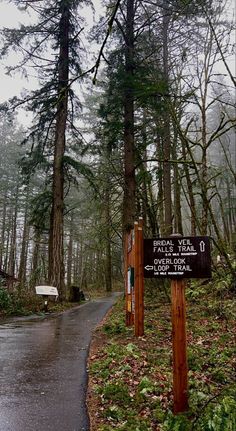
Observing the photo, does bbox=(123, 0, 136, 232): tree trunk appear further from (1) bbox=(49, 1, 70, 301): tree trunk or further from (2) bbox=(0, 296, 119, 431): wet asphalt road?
(2) bbox=(0, 296, 119, 431): wet asphalt road

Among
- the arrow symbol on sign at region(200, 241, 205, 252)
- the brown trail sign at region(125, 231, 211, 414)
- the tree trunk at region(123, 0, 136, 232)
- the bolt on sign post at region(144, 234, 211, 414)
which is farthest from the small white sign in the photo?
the arrow symbol on sign at region(200, 241, 205, 252)

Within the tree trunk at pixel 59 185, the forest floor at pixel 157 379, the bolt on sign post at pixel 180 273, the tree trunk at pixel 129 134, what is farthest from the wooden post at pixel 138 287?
the tree trunk at pixel 59 185

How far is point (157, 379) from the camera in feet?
14.8

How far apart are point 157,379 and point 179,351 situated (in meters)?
1.03

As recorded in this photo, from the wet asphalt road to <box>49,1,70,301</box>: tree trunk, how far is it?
19.7 ft

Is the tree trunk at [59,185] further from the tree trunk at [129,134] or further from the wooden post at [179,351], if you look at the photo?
the wooden post at [179,351]

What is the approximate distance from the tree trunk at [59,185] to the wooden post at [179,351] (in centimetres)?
1155

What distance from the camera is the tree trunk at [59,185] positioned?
49.0ft

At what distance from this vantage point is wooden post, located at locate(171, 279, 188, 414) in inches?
143

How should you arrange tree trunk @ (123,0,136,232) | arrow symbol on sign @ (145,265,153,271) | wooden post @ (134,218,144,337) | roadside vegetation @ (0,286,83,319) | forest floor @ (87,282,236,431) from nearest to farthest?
forest floor @ (87,282,236,431) < arrow symbol on sign @ (145,265,153,271) < wooden post @ (134,218,144,337) < tree trunk @ (123,0,136,232) < roadside vegetation @ (0,286,83,319)

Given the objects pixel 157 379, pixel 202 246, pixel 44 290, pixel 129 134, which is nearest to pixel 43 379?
pixel 157 379

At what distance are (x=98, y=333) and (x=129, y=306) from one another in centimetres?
103

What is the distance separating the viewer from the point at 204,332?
7.01 meters

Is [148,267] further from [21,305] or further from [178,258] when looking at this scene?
[21,305]
